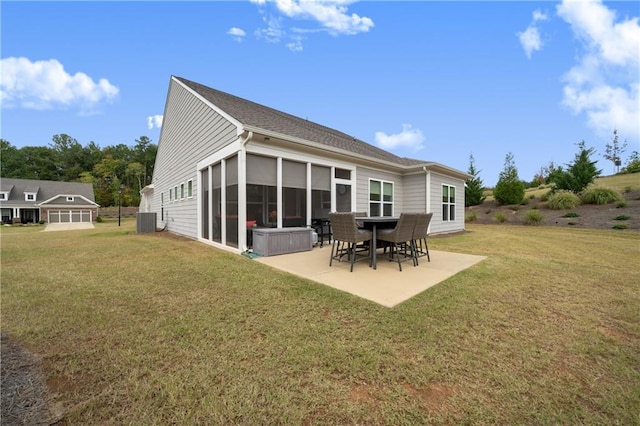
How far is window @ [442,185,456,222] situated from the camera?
11.7 meters

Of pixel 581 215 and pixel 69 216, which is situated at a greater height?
pixel 581 215

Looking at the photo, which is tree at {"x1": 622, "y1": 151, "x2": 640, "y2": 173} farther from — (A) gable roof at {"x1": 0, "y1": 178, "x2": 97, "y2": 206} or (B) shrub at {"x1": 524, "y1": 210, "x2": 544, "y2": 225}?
(A) gable roof at {"x1": 0, "y1": 178, "x2": 97, "y2": 206}

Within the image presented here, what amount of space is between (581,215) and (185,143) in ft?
66.8

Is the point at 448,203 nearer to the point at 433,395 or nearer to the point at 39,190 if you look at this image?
the point at 433,395

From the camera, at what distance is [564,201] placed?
15.1 m

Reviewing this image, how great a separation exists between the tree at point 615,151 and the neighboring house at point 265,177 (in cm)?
2723

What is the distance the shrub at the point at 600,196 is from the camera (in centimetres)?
1433

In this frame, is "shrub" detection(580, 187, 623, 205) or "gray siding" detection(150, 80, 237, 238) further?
"shrub" detection(580, 187, 623, 205)

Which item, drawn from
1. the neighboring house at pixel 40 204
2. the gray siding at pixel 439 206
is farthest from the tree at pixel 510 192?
the neighboring house at pixel 40 204

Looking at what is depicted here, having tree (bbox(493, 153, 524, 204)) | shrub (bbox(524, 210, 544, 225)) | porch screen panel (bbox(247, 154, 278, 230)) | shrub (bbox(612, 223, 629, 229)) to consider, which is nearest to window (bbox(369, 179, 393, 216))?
porch screen panel (bbox(247, 154, 278, 230))

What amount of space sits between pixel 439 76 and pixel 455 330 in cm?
1211

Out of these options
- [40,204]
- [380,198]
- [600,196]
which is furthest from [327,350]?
[40,204]

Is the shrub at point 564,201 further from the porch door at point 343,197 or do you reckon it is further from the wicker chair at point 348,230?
the wicker chair at point 348,230

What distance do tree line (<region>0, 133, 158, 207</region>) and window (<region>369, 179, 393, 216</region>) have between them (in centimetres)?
4377
